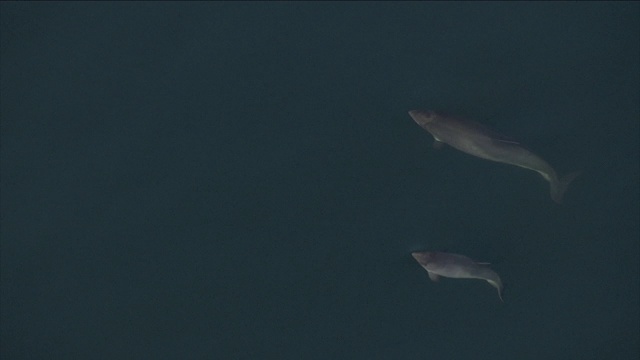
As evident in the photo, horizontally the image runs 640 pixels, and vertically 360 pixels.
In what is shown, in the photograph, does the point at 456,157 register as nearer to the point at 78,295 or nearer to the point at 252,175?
the point at 252,175

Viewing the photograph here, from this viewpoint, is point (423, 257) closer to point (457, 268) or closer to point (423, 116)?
point (457, 268)

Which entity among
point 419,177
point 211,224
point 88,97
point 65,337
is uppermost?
point 88,97

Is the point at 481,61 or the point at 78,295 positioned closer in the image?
the point at 78,295

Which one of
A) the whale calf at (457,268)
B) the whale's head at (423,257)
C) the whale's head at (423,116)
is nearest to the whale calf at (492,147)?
the whale's head at (423,116)

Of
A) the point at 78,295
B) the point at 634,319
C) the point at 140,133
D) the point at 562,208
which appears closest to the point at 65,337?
the point at 78,295

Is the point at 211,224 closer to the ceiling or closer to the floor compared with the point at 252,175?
closer to the floor

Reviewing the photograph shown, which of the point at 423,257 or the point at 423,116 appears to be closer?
the point at 423,257

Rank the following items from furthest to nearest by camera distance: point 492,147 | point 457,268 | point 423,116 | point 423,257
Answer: point 423,116 < point 492,147 < point 423,257 < point 457,268

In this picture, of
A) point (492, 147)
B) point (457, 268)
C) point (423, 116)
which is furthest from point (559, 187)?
point (423, 116)

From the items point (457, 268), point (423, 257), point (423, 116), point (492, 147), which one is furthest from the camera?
point (423, 116)
